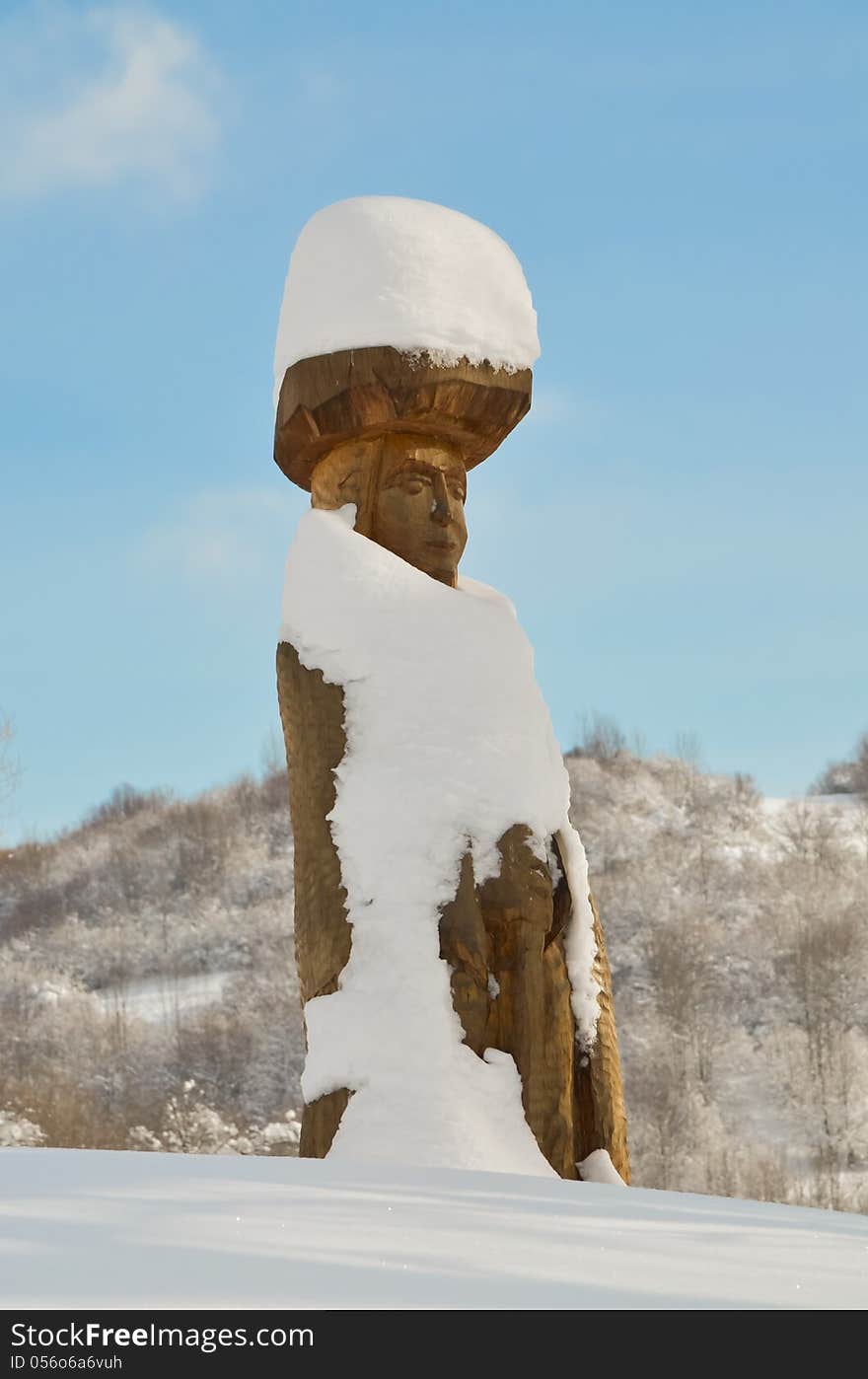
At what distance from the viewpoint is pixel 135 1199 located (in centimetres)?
197

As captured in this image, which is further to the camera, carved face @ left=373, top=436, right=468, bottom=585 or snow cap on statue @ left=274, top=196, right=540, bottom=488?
carved face @ left=373, top=436, right=468, bottom=585

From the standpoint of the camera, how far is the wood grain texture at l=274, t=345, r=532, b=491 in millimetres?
4477

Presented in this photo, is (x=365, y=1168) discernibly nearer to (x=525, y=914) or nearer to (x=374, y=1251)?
(x=374, y=1251)

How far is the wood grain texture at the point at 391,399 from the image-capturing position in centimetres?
448

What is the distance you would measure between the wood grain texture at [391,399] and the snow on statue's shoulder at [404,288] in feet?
0.16

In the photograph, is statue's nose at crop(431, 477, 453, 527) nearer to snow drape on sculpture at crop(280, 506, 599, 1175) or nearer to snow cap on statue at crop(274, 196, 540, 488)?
snow cap on statue at crop(274, 196, 540, 488)

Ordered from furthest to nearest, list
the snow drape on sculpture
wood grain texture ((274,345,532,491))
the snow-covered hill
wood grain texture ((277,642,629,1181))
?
1. the snow-covered hill
2. wood grain texture ((274,345,532,491))
3. wood grain texture ((277,642,629,1181))
4. the snow drape on sculpture

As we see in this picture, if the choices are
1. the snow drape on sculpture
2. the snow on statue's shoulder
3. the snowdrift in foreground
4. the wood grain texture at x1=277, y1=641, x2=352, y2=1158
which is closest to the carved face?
the snow drape on sculpture

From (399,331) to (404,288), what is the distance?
0.17 meters

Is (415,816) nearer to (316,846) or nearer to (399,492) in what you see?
(316,846)

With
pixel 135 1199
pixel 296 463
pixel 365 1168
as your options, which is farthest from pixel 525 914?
pixel 135 1199

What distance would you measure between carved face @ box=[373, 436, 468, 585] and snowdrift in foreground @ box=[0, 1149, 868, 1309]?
2590 millimetres

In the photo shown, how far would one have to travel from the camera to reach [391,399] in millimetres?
4500

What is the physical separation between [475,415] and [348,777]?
52.2 inches
